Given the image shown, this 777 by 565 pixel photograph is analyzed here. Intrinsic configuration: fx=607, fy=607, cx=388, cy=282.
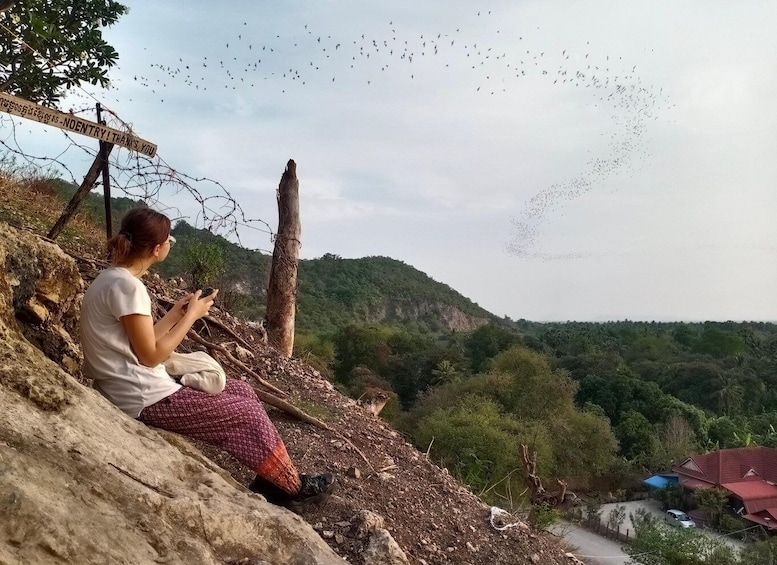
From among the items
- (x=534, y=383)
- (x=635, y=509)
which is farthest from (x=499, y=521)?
(x=635, y=509)

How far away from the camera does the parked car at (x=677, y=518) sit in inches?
1021

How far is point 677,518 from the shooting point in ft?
88.3

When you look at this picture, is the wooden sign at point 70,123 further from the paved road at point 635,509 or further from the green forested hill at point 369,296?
the paved road at point 635,509

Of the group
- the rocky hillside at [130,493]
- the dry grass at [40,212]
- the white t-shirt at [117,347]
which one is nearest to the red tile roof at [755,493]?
the rocky hillside at [130,493]

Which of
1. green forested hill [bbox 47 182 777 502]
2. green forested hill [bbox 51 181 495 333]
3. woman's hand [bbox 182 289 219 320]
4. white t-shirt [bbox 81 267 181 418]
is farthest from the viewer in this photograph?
green forested hill [bbox 47 182 777 502]

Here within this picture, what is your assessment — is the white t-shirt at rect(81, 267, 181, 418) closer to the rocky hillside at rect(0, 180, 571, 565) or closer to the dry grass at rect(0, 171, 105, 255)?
the rocky hillside at rect(0, 180, 571, 565)

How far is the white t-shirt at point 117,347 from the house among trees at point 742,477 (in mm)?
28685

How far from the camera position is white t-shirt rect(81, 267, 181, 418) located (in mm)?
2570

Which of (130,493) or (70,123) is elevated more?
(70,123)

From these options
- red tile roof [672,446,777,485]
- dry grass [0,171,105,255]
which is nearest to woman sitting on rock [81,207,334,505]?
dry grass [0,171,105,255]

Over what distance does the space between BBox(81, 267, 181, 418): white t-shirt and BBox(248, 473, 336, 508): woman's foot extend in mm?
720

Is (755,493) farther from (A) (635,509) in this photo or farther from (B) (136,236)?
(B) (136,236)

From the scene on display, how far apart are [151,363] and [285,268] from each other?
172 inches

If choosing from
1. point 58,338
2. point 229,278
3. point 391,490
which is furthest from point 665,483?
point 58,338
